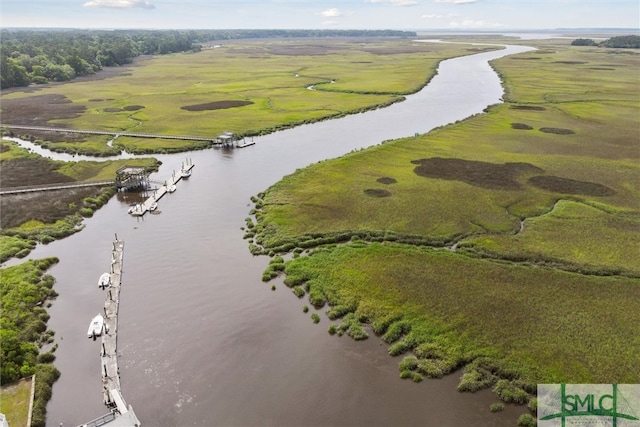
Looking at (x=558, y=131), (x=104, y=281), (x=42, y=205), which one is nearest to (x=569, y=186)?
(x=558, y=131)

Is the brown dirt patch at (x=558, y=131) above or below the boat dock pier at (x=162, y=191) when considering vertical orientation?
above

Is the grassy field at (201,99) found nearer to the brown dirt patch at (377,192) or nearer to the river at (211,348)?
the river at (211,348)

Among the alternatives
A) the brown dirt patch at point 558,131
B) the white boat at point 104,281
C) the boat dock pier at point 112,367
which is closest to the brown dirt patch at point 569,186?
the brown dirt patch at point 558,131

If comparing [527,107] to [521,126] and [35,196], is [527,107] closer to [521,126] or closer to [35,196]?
[521,126]

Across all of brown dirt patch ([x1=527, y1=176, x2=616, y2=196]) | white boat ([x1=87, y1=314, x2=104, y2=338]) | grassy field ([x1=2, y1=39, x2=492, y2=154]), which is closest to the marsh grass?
white boat ([x1=87, y1=314, x2=104, y2=338])

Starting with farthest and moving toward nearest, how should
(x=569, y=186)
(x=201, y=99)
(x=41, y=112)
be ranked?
(x=201, y=99) → (x=41, y=112) → (x=569, y=186)

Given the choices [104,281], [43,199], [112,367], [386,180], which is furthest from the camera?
[386,180]
